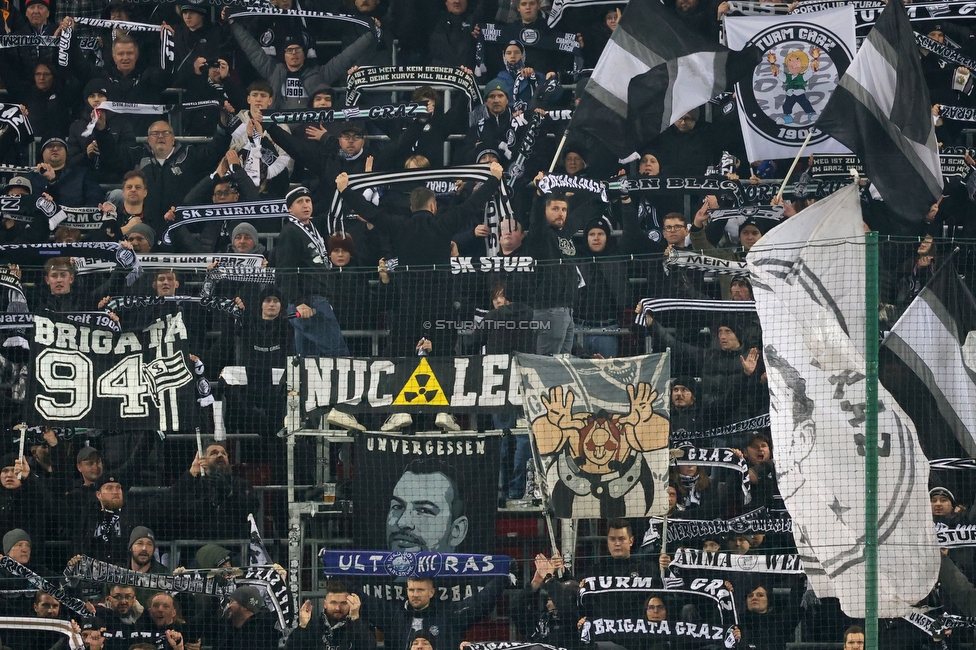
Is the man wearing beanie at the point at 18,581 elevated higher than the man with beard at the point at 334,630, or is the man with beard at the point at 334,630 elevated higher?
the man wearing beanie at the point at 18,581

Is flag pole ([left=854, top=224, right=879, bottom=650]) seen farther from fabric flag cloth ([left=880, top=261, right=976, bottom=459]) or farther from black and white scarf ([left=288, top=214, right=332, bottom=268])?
black and white scarf ([left=288, top=214, right=332, bottom=268])

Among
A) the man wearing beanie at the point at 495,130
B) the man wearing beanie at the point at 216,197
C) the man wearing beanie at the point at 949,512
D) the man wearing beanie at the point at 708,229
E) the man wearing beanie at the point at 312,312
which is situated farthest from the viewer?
the man wearing beanie at the point at 495,130

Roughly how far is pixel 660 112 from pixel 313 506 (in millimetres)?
4716

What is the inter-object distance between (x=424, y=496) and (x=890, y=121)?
4.98 m

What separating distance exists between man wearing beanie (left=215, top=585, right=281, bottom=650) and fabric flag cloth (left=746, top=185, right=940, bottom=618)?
4.41 m

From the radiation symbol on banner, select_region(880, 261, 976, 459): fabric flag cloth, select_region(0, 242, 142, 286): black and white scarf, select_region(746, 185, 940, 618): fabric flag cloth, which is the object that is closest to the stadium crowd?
select_region(0, 242, 142, 286): black and white scarf

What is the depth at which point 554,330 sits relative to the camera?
11.1 m

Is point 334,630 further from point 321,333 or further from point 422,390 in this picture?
point 321,333

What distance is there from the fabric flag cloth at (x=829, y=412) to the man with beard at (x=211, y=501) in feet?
15.3

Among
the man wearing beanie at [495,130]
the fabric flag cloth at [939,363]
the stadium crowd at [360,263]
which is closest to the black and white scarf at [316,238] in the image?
the stadium crowd at [360,263]

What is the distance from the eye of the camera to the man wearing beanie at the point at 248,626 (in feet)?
36.1

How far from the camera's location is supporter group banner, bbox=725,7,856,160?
44.5ft

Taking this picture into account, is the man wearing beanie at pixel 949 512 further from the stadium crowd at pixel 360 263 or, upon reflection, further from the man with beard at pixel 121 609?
the man with beard at pixel 121 609

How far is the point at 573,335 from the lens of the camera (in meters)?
11.3
